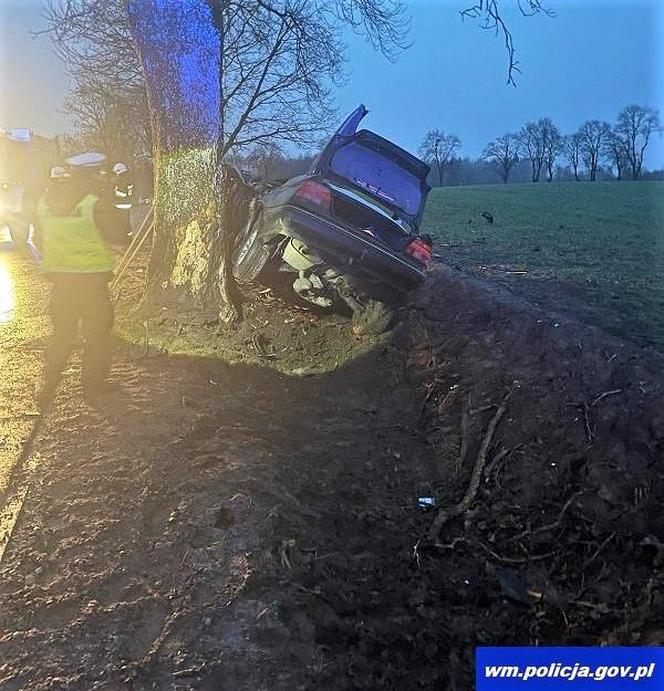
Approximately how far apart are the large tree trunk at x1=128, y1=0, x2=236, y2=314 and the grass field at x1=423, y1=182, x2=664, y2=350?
207 cm

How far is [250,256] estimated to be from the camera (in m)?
4.83

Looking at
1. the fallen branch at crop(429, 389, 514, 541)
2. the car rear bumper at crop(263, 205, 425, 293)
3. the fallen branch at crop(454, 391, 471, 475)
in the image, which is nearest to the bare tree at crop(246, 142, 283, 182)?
the car rear bumper at crop(263, 205, 425, 293)

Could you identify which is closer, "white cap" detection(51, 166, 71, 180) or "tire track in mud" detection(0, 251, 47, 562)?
"tire track in mud" detection(0, 251, 47, 562)

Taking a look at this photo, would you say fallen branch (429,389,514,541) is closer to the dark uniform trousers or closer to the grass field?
the grass field

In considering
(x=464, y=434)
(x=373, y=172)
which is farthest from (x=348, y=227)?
(x=464, y=434)

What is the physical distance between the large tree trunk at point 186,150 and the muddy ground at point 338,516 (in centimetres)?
66

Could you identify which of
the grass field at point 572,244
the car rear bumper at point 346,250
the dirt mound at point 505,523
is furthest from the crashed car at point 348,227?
the dirt mound at point 505,523

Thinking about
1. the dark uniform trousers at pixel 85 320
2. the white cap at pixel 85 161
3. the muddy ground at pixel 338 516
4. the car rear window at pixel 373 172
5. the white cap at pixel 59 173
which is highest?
the car rear window at pixel 373 172

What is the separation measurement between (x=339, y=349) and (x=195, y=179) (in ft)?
5.49

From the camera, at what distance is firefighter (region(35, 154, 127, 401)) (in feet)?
12.6

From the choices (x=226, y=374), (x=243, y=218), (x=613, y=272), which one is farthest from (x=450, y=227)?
(x=226, y=374)

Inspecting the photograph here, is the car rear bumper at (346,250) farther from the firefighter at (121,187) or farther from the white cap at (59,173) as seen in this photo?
the white cap at (59,173)

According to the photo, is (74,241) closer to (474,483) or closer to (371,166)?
(371,166)

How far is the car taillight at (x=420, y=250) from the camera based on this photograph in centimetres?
482
